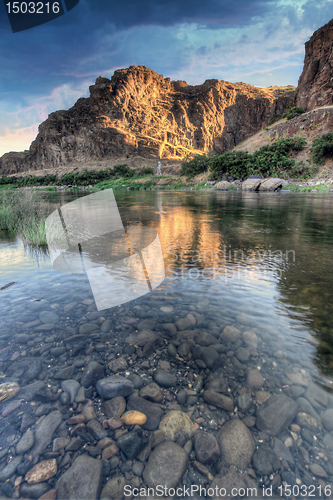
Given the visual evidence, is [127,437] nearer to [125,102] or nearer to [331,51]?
[331,51]

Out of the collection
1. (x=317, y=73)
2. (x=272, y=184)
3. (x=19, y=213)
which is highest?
(x=317, y=73)

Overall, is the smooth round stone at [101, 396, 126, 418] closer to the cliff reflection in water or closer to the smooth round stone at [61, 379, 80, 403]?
the smooth round stone at [61, 379, 80, 403]

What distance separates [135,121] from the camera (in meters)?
147

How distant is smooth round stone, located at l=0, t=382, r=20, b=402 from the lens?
2.40 meters

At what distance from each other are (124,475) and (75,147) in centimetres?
16974

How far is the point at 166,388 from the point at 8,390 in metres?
1.60

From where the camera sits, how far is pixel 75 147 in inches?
5861

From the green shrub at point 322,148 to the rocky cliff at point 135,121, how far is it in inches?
3521

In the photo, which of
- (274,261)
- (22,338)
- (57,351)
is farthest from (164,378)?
(274,261)

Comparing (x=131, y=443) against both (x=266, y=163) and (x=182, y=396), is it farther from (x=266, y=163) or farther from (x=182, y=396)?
(x=266, y=163)

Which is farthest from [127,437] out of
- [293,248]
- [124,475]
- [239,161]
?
[239,161]

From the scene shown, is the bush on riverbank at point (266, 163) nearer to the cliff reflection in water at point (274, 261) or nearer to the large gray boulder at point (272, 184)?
the large gray boulder at point (272, 184)

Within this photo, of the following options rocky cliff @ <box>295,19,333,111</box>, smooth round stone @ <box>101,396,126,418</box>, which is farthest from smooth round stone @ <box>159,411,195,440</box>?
rocky cliff @ <box>295,19,333,111</box>

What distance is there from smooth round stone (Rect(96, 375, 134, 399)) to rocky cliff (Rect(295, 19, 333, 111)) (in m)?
80.9
